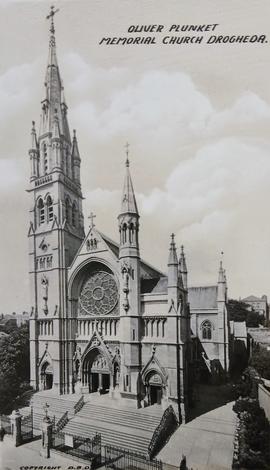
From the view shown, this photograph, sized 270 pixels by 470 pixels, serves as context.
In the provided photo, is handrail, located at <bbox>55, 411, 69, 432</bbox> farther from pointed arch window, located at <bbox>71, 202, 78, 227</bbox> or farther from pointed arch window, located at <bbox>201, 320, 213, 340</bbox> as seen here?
pointed arch window, located at <bbox>201, 320, 213, 340</bbox>

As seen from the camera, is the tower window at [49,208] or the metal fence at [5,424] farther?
the tower window at [49,208]

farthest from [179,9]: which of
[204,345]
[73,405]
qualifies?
[204,345]

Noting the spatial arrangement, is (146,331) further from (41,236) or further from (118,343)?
(41,236)

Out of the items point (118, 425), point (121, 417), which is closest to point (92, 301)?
point (121, 417)

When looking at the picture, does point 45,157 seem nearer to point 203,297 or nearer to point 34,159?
point 34,159

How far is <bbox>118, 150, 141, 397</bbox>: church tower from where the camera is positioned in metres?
21.5

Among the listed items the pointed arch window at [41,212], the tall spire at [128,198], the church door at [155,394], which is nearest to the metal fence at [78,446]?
the church door at [155,394]

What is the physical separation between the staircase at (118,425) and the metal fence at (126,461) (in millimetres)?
664

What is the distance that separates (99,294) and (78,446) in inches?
425

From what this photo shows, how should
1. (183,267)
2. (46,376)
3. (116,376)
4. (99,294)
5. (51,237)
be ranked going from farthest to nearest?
(183,267) → (51,237) → (46,376) → (99,294) → (116,376)

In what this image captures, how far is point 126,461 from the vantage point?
15.7 meters

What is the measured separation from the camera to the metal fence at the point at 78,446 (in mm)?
16031

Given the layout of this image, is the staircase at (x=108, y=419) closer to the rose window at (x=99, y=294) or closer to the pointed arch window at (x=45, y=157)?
the rose window at (x=99, y=294)

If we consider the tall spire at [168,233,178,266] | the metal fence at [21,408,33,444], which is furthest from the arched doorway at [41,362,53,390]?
the tall spire at [168,233,178,266]
